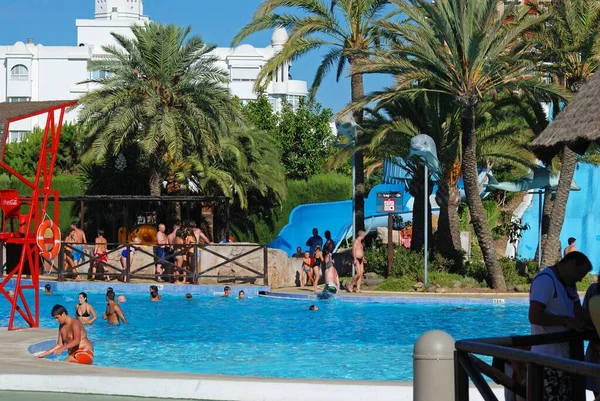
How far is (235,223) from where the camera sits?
4000 cm

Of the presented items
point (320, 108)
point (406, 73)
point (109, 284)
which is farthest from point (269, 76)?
point (320, 108)

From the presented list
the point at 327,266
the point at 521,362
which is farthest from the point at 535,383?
the point at 327,266

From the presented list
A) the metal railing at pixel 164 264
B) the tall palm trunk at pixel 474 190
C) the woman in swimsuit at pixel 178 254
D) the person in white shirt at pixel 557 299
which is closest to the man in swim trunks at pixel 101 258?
the metal railing at pixel 164 264

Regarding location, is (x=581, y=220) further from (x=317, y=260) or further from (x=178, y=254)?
(x=178, y=254)

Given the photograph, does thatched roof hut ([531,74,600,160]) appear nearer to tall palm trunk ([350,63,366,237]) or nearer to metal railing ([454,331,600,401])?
metal railing ([454,331,600,401])

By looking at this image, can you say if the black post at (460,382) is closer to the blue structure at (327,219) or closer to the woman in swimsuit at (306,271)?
the woman in swimsuit at (306,271)

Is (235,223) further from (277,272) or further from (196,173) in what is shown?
(277,272)

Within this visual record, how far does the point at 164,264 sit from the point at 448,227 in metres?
7.42

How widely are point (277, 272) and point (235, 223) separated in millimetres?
13674

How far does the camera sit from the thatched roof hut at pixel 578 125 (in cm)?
695

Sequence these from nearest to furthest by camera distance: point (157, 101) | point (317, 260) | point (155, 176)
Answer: point (317, 260)
point (157, 101)
point (155, 176)

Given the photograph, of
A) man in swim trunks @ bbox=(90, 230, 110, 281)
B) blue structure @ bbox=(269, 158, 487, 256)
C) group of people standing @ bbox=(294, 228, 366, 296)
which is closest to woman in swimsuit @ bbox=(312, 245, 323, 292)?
group of people standing @ bbox=(294, 228, 366, 296)

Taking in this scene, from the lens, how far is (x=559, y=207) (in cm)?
2420

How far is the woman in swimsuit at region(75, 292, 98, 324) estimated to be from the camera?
18297 mm
